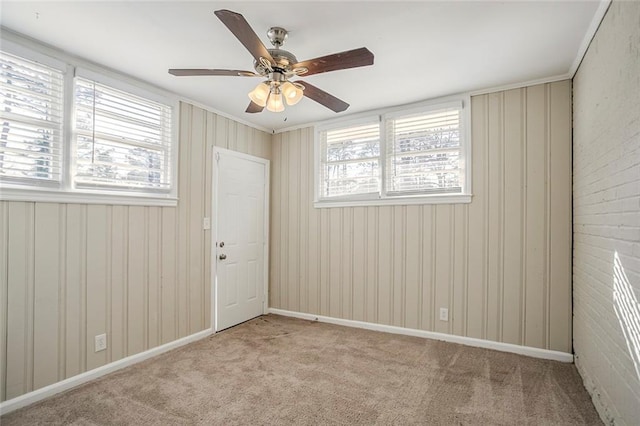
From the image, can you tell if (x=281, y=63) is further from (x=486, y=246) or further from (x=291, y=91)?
(x=486, y=246)

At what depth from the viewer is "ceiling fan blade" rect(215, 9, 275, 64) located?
4.99ft

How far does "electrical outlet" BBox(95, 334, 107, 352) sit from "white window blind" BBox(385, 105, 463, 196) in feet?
9.94

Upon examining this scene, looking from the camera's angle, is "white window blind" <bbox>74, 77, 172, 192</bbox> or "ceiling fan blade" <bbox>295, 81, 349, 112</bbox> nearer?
"ceiling fan blade" <bbox>295, 81, 349, 112</bbox>

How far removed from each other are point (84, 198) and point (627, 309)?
11.8 feet

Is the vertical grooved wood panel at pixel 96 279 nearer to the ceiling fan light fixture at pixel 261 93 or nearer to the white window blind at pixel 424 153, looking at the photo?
the ceiling fan light fixture at pixel 261 93

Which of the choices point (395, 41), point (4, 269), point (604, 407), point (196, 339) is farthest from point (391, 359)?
point (4, 269)

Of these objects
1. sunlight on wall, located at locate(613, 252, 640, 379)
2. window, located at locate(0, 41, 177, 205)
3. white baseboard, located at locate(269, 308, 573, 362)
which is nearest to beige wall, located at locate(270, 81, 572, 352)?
white baseboard, located at locate(269, 308, 573, 362)

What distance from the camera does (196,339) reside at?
3.54 m

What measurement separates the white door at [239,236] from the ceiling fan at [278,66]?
1.81 m

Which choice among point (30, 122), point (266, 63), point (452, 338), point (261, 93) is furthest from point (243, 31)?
point (452, 338)

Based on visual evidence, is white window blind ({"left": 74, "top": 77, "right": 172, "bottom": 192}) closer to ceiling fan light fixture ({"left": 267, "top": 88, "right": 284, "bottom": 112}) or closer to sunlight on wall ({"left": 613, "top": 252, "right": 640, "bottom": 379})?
ceiling fan light fixture ({"left": 267, "top": 88, "right": 284, "bottom": 112})

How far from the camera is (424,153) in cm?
355

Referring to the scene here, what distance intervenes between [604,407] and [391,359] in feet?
4.82

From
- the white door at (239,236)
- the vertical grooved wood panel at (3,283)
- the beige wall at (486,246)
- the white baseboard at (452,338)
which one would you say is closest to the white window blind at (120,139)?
the vertical grooved wood panel at (3,283)
